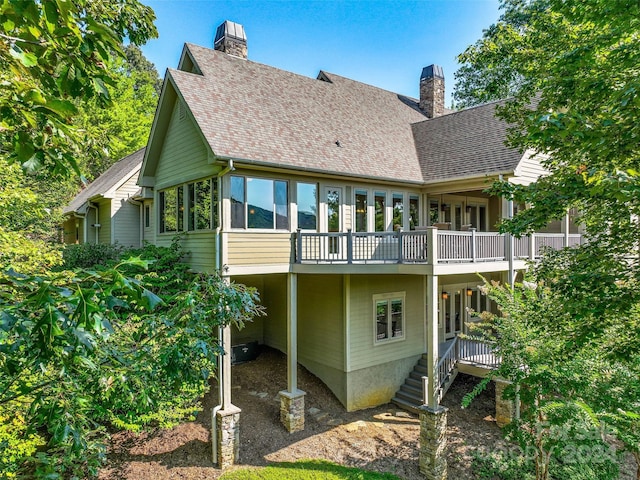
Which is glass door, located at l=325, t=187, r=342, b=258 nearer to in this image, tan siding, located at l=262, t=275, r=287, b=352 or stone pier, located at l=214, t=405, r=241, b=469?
tan siding, located at l=262, t=275, r=287, b=352

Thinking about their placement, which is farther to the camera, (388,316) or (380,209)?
(380,209)

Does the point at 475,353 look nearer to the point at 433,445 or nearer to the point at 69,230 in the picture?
the point at 433,445

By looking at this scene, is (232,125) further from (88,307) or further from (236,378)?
(88,307)

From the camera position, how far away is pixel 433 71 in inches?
720

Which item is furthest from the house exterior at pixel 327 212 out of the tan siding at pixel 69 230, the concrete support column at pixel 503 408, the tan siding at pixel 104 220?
the tan siding at pixel 69 230

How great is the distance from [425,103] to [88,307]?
65.1ft

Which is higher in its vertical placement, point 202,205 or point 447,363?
point 202,205

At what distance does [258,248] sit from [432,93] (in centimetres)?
1350

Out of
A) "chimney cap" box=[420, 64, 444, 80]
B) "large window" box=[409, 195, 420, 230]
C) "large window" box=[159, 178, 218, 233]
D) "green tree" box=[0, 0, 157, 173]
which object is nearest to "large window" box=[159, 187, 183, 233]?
"large window" box=[159, 178, 218, 233]

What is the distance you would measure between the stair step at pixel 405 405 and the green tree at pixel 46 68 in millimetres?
11865

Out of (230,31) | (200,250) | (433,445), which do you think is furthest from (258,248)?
(230,31)

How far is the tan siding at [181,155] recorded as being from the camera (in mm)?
Result: 11039

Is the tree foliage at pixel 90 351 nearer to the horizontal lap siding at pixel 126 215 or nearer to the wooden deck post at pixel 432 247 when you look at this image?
the wooden deck post at pixel 432 247

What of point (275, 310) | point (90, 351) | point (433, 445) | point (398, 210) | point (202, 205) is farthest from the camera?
point (275, 310)
